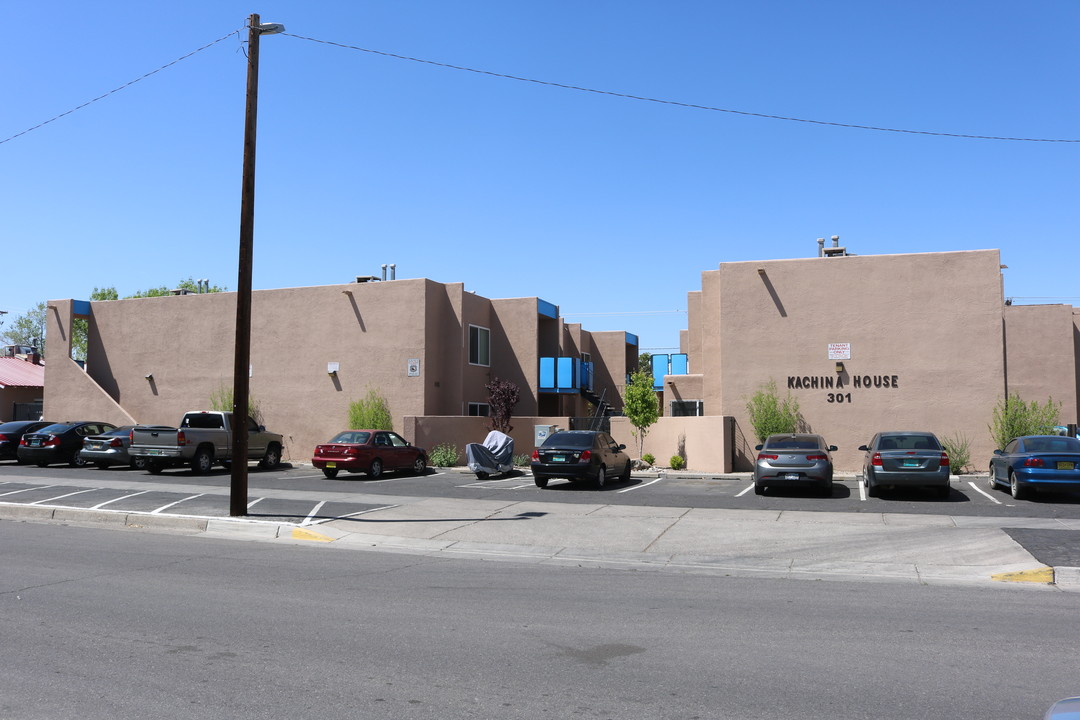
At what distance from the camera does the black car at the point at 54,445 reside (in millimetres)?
28094

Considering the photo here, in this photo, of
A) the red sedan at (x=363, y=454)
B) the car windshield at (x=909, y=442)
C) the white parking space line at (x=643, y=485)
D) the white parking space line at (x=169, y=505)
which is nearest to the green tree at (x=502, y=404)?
the red sedan at (x=363, y=454)

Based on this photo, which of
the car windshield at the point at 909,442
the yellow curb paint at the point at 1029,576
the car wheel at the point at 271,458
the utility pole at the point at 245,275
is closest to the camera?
the yellow curb paint at the point at 1029,576

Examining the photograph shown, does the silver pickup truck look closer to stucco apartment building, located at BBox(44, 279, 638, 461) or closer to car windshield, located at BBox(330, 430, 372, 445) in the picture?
stucco apartment building, located at BBox(44, 279, 638, 461)

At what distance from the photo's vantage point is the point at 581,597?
30.9 feet

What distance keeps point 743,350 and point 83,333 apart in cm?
5922

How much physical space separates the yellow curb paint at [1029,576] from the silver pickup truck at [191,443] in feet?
72.0

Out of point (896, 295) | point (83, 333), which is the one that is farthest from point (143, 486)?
point (83, 333)

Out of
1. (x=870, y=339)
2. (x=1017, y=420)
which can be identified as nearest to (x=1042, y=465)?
(x=1017, y=420)

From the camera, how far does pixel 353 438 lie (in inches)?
973

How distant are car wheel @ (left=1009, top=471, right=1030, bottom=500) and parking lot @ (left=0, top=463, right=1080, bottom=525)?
1.12 feet

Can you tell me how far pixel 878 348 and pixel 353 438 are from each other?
52.4ft

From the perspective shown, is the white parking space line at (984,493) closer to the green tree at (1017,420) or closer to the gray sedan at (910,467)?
the gray sedan at (910,467)

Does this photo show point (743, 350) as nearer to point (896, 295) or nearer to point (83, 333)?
point (896, 295)

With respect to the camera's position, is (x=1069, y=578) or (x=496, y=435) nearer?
(x=1069, y=578)
